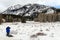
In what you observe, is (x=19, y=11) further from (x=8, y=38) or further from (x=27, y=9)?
(x=8, y=38)

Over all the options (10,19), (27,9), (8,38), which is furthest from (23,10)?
(8,38)

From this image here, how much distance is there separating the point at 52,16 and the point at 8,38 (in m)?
16.2

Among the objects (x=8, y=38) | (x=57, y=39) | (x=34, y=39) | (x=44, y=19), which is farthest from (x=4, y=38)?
(x=44, y=19)

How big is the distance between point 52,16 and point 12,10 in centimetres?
1613

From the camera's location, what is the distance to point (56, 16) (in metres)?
26.2

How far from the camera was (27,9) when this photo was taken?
4075 cm

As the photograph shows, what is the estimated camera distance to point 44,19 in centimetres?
2559

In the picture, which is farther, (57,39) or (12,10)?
(12,10)

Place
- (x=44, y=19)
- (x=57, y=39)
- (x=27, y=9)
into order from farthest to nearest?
(x=27, y=9) → (x=44, y=19) → (x=57, y=39)

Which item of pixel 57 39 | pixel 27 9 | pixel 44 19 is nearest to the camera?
pixel 57 39

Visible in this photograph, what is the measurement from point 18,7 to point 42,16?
51.6ft

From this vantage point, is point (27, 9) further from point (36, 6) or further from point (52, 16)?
point (52, 16)

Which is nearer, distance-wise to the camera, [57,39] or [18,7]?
[57,39]

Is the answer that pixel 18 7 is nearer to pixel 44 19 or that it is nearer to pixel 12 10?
pixel 12 10
